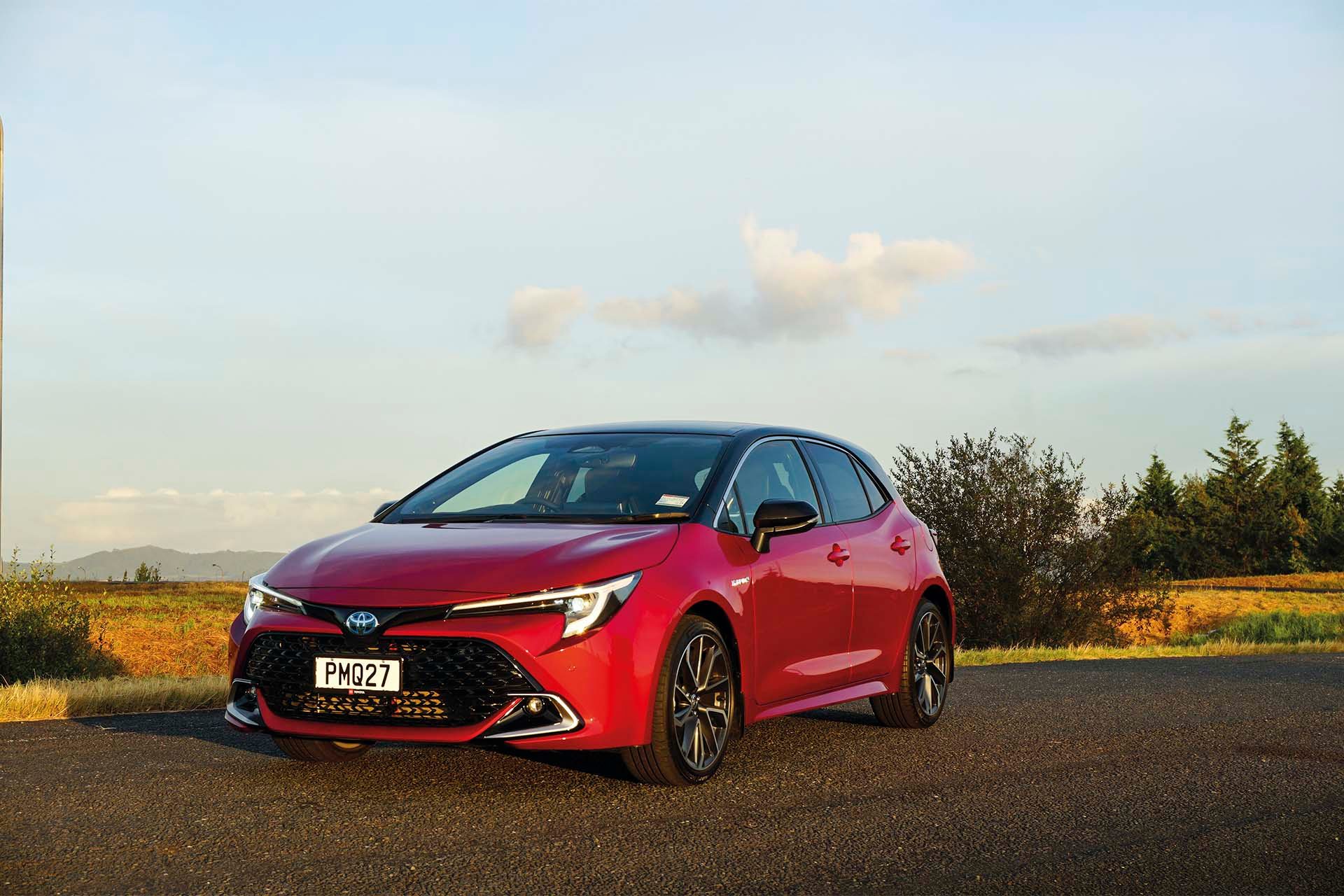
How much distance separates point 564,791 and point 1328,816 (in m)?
3.17

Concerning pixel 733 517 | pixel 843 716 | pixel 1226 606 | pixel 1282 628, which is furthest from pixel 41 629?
pixel 1226 606

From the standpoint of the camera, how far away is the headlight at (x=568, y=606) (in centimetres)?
551

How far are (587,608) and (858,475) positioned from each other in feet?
10.8

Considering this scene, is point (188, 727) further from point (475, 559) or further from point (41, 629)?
point (41, 629)

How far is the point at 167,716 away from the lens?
856cm

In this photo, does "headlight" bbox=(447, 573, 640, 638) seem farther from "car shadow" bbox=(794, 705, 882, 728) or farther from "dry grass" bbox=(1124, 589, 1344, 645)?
"dry grass" bbox=(1124, 589, 1344, 645)

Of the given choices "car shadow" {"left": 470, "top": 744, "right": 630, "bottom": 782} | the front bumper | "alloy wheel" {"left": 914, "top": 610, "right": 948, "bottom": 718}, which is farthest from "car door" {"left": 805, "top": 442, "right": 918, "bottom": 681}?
the front bumper

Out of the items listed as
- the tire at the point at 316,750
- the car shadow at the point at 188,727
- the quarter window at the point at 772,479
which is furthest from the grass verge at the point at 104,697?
the quarter window at the point at 772,479

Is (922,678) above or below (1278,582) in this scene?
above

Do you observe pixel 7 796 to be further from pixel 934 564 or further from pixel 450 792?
pixel 934 564

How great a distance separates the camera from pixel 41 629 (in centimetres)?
2289

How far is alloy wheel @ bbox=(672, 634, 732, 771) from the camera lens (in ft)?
19.5

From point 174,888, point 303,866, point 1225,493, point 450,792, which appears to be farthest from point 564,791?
point 1225,493

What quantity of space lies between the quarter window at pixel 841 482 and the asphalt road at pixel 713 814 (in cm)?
132
